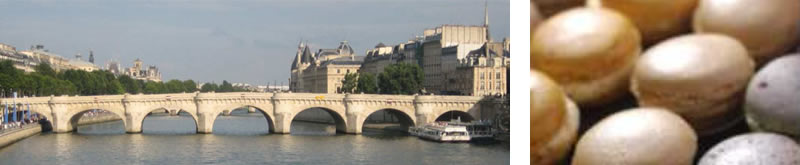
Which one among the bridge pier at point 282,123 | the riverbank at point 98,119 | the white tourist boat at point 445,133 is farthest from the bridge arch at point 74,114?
the white tourist boat at point 445,133

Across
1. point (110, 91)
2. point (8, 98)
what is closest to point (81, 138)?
point (8, 98)

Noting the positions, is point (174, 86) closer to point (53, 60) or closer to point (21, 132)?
point (53, 60)

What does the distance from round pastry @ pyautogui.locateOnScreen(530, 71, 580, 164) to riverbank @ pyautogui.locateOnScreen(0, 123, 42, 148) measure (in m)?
12.4

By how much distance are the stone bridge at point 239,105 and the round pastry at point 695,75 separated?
555 inches

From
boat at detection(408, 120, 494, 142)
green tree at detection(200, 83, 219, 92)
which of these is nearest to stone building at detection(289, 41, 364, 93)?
green tree at detection(200, 83, 219, 92)

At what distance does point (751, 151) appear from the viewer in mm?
1467

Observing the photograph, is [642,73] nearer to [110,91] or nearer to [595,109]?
[595,109]

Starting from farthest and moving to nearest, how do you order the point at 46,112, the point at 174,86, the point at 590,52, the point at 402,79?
the point at 174,86, the point at 402,79, the point at 46,112, the point at 590,52

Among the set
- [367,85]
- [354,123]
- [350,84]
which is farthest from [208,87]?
[354,123]

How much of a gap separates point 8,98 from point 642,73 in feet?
54.5

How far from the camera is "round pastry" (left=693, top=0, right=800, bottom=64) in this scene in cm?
145

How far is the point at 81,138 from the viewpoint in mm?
15188

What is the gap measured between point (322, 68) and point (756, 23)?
22121mm

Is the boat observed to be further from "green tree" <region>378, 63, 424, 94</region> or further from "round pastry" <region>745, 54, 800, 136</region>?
"round pastry" <region>745, 54, 800, 136</region>
